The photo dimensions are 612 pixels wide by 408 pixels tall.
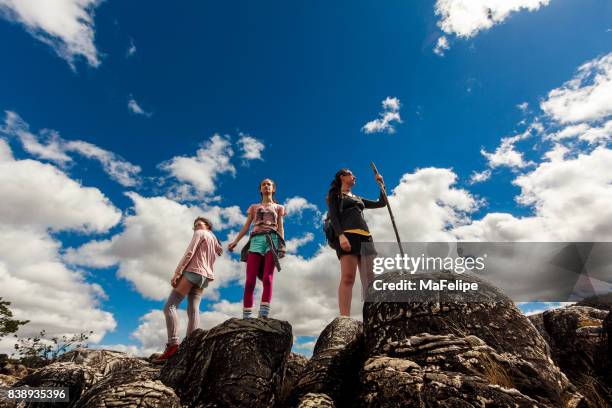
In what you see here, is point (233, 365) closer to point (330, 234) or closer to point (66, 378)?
point (330, 234)

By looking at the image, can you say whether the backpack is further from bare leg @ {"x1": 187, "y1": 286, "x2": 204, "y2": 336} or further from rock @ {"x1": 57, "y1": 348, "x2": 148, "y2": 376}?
rock @ {"x1": 57, "y1": 348, "x2": 148, "y2": 376}

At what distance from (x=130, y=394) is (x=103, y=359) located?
593 cm

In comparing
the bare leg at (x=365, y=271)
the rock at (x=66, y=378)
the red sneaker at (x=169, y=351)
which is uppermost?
the bare leg at (x=365, y=271)

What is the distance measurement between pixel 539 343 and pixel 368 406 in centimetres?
230

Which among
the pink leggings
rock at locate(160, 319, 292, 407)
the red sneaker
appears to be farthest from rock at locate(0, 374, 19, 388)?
the pink leggings

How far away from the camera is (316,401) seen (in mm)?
4516

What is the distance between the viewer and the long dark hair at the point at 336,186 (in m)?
8.20

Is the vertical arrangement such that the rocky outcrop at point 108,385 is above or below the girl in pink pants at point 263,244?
below

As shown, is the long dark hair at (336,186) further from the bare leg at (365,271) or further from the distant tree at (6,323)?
the distant tree at (6,323)

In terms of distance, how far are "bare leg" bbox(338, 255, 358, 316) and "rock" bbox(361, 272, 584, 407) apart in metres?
2.08

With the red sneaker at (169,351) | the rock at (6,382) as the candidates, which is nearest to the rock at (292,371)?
the red sneaker at (169,351)

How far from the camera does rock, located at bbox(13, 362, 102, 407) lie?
7.23 m

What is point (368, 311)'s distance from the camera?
17.5 feet

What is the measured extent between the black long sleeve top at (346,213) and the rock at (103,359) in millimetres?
5946
